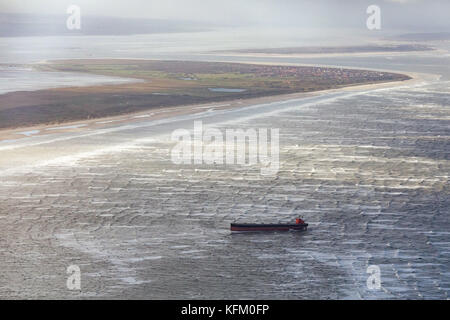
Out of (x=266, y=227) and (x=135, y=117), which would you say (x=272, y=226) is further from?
(x=135, y=117)

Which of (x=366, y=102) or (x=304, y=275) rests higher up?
(x=366, y=102)

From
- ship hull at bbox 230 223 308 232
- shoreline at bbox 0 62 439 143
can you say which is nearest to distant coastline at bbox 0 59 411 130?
shoreline at bbox 0 62 439 143

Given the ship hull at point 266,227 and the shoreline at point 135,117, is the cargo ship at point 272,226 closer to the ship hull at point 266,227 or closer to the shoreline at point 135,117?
the ship hull at point 266,227

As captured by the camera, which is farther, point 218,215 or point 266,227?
point 218,215

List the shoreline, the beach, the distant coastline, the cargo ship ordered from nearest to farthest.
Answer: the beach, the cargo ship, the shoreline, the distant coastline

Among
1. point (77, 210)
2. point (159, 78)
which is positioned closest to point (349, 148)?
point (77, 210)

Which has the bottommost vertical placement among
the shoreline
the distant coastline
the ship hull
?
the ship hull

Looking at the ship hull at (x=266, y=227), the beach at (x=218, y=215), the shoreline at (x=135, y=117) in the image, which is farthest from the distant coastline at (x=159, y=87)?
the ship hull at (x=266, y=227)

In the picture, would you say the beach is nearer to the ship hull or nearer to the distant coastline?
the ship hull

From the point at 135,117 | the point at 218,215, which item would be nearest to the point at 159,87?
the point at 135,117
